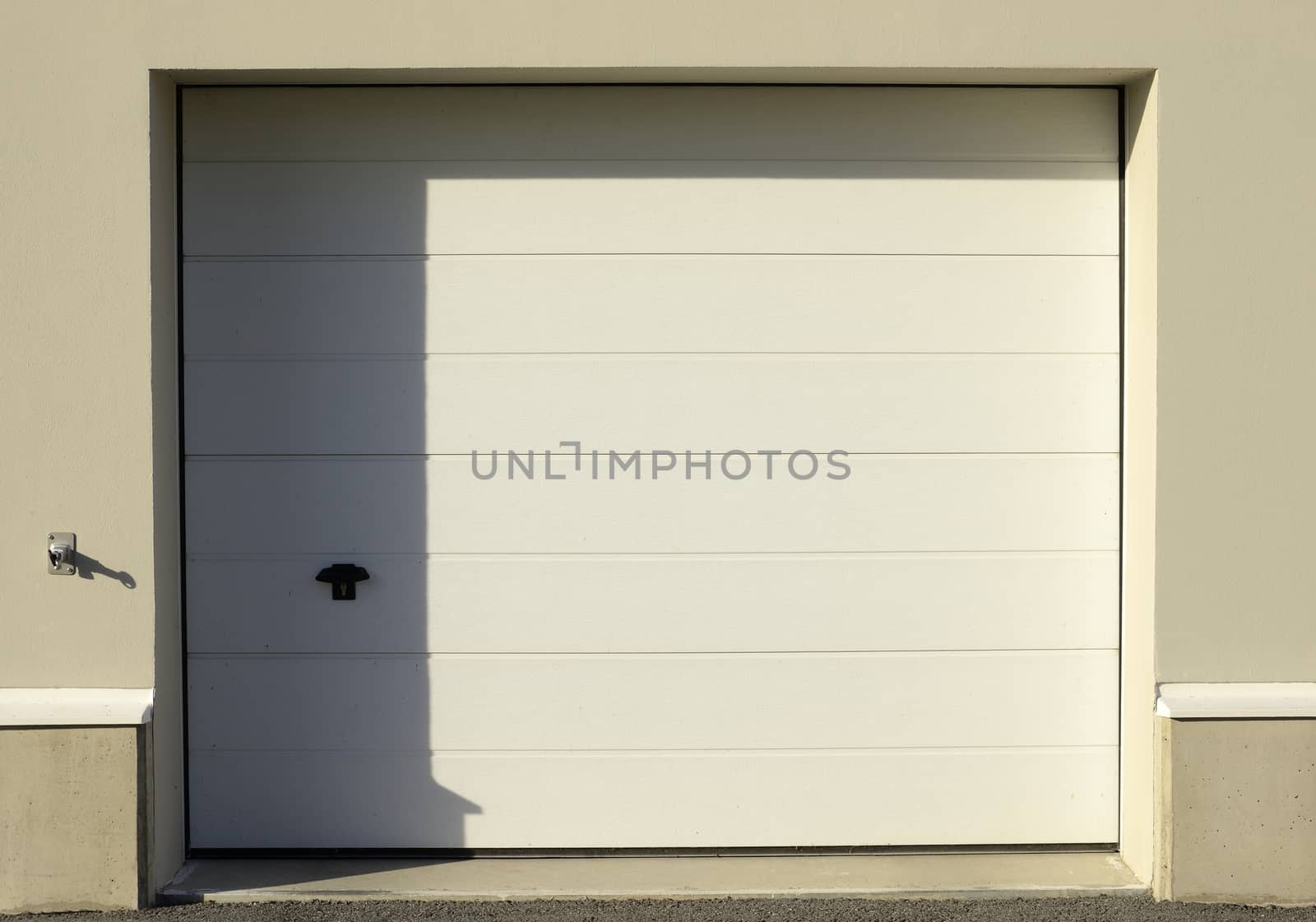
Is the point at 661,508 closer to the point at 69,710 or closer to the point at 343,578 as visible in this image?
the point at 343,578

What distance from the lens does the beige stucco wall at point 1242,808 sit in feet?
11.7

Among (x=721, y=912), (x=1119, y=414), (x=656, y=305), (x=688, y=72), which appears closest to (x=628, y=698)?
(x=721, y=912)

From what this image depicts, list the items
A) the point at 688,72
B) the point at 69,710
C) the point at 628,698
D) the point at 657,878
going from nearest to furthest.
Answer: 1. the point at 69,710
2. the point at 688,72
3. the point at 657,878
4. the point at 628,698

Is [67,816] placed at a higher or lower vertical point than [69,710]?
lower

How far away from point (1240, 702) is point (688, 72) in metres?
2.47

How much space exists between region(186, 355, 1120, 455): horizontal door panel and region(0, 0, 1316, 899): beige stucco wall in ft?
0.96

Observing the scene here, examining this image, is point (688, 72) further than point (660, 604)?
No

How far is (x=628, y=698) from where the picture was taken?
3.88 m

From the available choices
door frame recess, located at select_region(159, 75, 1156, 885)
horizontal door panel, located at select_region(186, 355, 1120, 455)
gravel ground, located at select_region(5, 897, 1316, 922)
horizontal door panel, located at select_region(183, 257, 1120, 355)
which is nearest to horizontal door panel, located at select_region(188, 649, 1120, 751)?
door frame recess, located at select_region(159, 75, 1156, 885)

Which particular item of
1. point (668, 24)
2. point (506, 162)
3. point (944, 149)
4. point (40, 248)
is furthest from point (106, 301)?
point (944, 149)

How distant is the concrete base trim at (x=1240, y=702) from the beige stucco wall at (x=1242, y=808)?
3 cm

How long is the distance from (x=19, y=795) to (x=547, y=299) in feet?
7.02

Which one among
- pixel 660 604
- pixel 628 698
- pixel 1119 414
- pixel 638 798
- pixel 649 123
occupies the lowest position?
pixel 638 798

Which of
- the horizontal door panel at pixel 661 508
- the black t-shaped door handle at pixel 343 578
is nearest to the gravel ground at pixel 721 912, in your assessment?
the black t-shaped door handle at pixel 343 578
